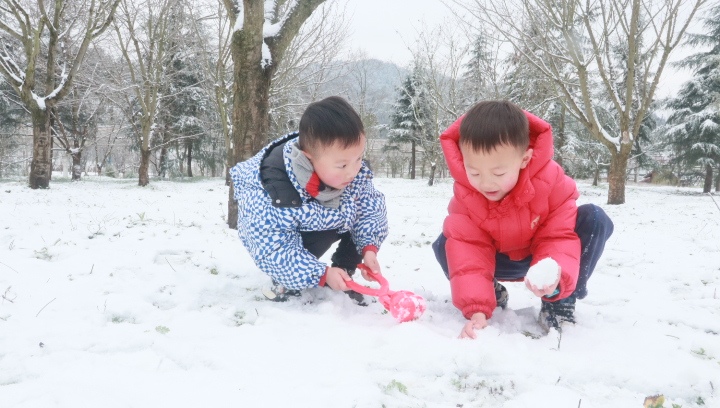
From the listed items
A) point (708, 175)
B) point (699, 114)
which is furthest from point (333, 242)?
point (708, 175)

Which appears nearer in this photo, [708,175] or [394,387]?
[394,387]

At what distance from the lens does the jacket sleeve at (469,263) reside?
1.88 meters

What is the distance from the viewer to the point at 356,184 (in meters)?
2.30

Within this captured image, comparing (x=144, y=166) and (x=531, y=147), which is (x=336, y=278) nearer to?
(x=531, y=147)

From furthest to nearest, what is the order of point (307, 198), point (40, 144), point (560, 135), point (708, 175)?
point (560, 135) < point (708, 175) < point (40, 144) < point (307, 198)

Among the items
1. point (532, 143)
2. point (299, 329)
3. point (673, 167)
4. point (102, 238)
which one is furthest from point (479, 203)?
point (673, 167)

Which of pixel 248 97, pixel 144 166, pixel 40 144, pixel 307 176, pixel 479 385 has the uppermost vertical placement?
pixel 248 97

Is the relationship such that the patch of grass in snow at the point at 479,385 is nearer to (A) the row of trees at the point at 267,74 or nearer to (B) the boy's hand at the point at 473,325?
(B) the boy's hand at the point at 473,325

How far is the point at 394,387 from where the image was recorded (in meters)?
1.38

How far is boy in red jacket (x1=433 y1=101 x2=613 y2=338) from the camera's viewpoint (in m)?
1.79

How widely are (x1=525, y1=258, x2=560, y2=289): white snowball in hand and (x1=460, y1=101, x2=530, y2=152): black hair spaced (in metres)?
0.49

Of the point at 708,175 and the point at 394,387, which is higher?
the point at 708,175

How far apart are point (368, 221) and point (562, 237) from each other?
3.10 ft

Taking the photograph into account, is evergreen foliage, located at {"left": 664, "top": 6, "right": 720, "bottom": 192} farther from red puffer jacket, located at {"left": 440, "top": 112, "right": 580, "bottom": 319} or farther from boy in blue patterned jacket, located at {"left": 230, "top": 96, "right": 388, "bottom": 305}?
boy in blue patterned jacket, located at {"left": 230, "top": 96, "right": 388, "bottom": 305}
